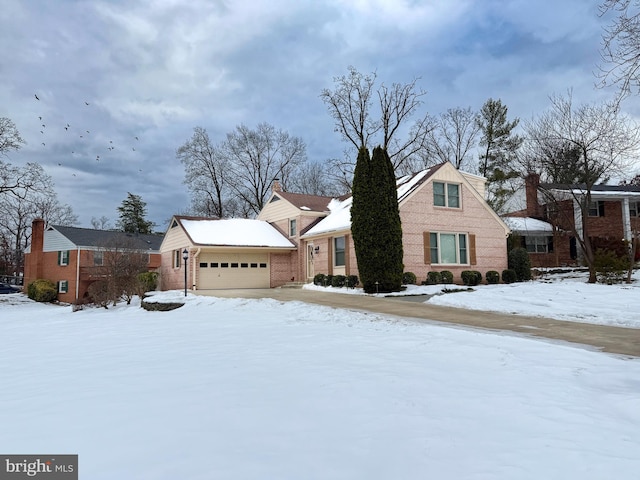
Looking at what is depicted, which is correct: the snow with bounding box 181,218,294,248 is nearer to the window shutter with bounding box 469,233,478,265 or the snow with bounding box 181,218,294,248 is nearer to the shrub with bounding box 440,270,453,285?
the shrub with bounding box 440,270,453,285

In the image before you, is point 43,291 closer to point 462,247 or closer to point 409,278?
point 409,278

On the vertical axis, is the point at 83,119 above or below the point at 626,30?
above

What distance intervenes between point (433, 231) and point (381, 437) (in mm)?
16800

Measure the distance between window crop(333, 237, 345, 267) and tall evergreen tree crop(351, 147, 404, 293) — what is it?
231 cm

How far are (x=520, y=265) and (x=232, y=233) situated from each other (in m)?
14.9

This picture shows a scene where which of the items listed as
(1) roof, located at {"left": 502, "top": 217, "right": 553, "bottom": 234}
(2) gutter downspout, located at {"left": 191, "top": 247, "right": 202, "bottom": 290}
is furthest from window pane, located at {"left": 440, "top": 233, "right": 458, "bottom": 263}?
(2) gutter downspout, located at {"left": 191, "top": 247, "right": 202, "bottom": 290}

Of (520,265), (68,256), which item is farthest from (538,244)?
(68,256)

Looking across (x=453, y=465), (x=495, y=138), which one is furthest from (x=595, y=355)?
(x=495, y=138)

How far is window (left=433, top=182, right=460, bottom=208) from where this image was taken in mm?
19672

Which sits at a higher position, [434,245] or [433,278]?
[434,245]

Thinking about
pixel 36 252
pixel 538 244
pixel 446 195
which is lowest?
pixel 538 244

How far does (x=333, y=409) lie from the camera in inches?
152

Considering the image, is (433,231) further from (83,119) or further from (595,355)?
(83,119)

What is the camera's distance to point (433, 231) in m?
19.3
